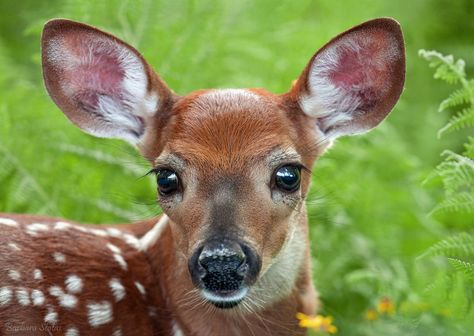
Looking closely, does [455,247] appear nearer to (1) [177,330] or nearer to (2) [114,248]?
(1) [177,330]

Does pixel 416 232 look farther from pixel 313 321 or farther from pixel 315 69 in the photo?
pixel 313 321

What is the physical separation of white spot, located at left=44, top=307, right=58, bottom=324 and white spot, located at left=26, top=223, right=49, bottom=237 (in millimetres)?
359

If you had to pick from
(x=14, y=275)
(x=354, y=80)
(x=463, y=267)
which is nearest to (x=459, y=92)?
(x=354, y=80)

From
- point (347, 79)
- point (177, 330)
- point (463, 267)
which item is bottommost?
point (177, 330)

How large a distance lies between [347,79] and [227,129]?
708 mm

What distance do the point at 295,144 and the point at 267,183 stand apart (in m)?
0.30

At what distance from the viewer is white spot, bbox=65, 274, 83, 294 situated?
13.7ft

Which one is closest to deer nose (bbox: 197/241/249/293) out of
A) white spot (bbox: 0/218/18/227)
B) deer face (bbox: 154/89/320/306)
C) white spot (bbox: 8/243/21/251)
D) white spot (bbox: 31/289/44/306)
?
deer face (bbox: 154/89/320/306)

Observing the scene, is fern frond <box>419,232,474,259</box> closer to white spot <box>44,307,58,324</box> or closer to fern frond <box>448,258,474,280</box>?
fern frond <box>448,258,474,280</box>

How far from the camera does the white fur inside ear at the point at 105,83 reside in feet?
14.3

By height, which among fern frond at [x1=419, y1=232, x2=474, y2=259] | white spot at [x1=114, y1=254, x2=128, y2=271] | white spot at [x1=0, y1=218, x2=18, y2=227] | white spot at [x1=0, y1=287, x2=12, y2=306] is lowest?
white spot at [x1=0, y1=287, x2=12, y2=306]

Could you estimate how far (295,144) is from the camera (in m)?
4.20

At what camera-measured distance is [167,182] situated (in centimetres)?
405

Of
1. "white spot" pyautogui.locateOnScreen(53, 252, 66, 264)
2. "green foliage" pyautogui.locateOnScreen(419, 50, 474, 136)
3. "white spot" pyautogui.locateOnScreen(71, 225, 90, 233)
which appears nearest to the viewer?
"white spot" pyautogui.locateOnScreen(53, 252, 66, 264)
